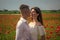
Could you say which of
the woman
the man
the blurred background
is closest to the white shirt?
the man

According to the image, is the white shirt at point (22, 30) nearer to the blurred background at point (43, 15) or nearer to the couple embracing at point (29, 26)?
the couple embracing at point (29, 26)

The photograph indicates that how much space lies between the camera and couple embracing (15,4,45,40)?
1.79 m

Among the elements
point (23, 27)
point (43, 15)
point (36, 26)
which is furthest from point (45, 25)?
point (23, 27)

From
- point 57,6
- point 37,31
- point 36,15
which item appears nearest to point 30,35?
point 37,31

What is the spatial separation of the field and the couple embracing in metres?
0.56

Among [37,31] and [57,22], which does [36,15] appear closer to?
[37,31]

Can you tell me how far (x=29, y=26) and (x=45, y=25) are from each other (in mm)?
664

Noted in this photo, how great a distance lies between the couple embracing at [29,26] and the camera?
1.79m

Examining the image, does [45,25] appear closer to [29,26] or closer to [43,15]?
[43,15]

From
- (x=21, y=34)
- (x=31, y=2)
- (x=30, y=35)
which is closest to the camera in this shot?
(x=21, y=34)

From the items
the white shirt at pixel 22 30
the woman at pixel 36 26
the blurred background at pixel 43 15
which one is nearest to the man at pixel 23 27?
the white shirt at pixel 22 30

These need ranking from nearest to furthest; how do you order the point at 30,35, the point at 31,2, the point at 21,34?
1. the point at 21,34
2. the point at 30,35
3. the point at 31,2

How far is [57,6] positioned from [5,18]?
32.4 inches

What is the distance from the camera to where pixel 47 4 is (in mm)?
2576
